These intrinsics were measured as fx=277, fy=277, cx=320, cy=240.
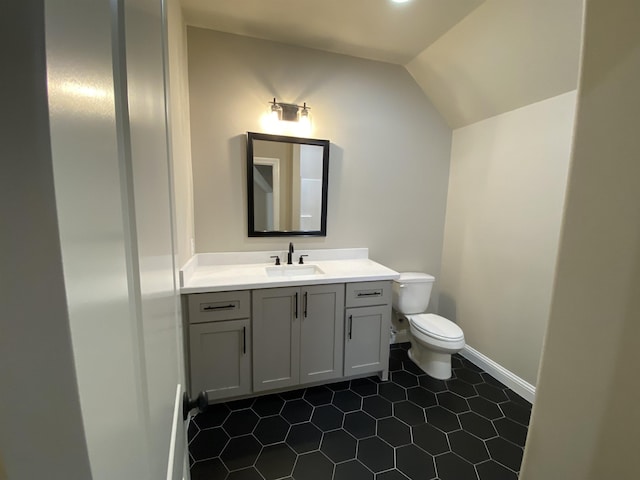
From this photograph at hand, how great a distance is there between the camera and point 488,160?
2.31 m

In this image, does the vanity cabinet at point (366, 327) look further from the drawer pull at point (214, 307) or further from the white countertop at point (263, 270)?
the drawer pull at point (214, 307)

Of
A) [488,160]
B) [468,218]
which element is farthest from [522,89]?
[468,218]

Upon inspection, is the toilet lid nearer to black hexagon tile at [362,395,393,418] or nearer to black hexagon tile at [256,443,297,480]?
black hexagon tile at [362,395,393,418]

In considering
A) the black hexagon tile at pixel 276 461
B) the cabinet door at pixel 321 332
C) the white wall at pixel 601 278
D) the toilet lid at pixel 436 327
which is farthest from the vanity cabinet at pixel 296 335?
the white wall at pixel 601 278

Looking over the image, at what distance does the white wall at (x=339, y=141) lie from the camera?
203cm

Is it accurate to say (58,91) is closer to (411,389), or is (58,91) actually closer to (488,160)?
(411,389)

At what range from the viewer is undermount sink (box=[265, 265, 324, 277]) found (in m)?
2.18

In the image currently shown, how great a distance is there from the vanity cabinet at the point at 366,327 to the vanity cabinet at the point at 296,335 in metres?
0.07

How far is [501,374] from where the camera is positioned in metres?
2.21

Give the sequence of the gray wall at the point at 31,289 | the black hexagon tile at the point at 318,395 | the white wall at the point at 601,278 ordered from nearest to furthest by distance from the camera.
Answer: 1. the gray wall at the point at 31,289
2. the white wall at the point at 601,278
3. the black hexagon tile at the point at 318,395

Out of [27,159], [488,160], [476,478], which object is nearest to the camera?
[27,159]

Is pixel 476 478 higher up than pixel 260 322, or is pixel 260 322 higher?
pixel 260 322

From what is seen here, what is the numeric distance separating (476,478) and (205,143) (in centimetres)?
263

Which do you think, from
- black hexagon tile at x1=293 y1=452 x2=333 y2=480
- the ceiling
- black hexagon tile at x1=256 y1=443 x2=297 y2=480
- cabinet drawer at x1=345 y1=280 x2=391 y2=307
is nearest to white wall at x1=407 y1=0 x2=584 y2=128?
the ceiling
